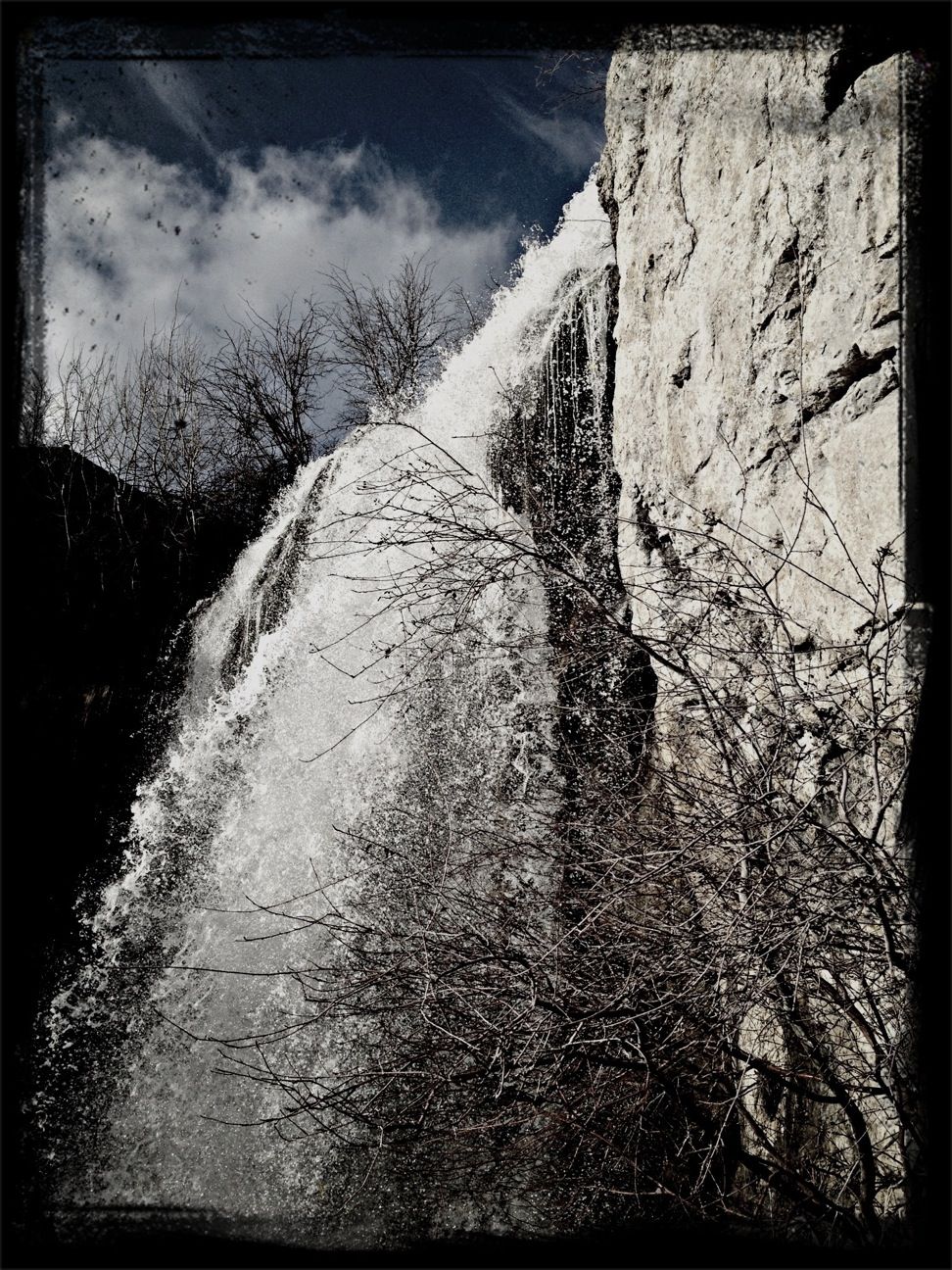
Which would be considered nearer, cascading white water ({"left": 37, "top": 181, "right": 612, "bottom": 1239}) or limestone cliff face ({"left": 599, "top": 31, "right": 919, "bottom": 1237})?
limestone cliff face ({"left": 599, "top": 31, "right": 919, "bottom": 1237})

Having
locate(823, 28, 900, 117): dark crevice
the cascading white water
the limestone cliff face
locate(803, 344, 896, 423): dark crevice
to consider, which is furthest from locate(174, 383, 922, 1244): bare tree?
locate(823, 28, 900, 117): dark crevice

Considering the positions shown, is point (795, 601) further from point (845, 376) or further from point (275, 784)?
point (275, 784)

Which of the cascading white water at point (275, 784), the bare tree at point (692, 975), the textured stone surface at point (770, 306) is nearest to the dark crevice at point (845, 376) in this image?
the textured stone surface at point (770, 306)

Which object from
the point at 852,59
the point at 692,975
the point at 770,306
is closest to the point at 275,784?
the point at 692,975

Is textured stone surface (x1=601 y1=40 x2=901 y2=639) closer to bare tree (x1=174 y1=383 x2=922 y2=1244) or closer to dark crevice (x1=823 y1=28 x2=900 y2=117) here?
dark crevice (x1=823 y1=28 x2=900 y2=117)

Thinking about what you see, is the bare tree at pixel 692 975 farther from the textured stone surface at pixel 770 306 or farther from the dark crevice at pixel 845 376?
the dark crevice at pixel 845 376

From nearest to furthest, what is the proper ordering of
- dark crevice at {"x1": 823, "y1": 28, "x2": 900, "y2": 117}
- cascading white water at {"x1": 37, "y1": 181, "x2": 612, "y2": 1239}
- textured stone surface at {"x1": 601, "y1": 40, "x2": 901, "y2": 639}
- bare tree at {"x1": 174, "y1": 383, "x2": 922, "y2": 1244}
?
dark crevice at {"x1": 823, "y1": 28, "x2": 900, "y2": 117}
bare tree at {"x1": 174, "y1": 383, "x2": 922, "y2": 1244}
textured stone surface at {"x1": 601, "y1": 40, "x2": 901, "y2": 639}
cascading white water at {"x1": 37, "y1": 181, "x2": 612, "y2": 1239}
